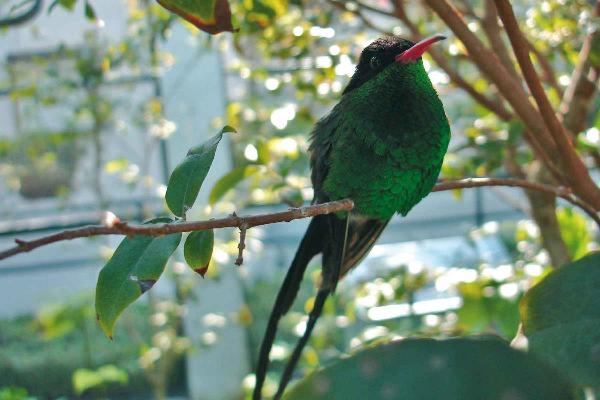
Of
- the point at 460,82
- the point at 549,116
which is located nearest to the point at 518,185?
the point at 549,116

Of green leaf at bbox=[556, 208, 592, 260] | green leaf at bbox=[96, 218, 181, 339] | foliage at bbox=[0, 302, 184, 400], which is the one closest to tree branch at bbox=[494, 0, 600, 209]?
green leaf at bbox=[96, 218, 181, 339]

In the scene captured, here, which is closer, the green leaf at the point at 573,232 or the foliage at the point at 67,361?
the green leaf at the point at 573,232

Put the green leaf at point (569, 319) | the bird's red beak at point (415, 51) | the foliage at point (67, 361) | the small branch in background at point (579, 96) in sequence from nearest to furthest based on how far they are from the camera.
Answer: the green leaf at point (569, 319)
the bird's red beak at point (415, 51)
the small branch in background at point (579, 96)
the foliage at point (67, 361)

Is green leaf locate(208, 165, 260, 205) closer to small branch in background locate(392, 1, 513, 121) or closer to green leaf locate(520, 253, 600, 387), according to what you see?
small branch in background locate(392, 1, 513, 121)

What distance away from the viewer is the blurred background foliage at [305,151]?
1183mm

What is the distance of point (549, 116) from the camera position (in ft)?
2.38

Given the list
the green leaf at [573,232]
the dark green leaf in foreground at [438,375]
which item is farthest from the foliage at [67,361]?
the dark green leaf in foreground at [438,375]

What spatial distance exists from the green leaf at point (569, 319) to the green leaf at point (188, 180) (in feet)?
0.94

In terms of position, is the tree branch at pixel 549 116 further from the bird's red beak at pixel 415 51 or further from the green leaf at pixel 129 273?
the green leaf at pixel 129 273

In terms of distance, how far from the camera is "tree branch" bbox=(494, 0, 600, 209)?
2.21 ft

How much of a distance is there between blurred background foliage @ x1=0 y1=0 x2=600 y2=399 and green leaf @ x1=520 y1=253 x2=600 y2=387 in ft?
0.29

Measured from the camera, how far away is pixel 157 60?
261 cm

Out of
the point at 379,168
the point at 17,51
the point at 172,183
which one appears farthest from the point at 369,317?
the point at 17,51

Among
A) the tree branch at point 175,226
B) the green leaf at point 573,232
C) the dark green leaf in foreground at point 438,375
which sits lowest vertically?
the green leaf at point 573,232
